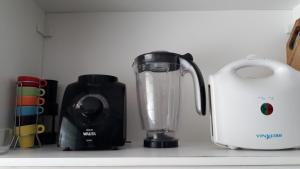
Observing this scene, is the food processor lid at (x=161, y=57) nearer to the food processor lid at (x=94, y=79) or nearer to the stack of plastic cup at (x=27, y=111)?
Result: the food processor lid at (x=94, y=79)

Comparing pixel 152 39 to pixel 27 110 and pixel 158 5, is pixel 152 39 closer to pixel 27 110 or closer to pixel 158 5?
pixel 158 5

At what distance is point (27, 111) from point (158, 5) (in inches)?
23.2

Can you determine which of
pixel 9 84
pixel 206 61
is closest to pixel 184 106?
pixel 206 61

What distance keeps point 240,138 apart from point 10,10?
756mm

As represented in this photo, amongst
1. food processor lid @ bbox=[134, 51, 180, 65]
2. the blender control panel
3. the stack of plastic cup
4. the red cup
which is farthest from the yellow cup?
the blender control panel

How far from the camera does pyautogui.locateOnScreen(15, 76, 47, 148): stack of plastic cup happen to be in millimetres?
824

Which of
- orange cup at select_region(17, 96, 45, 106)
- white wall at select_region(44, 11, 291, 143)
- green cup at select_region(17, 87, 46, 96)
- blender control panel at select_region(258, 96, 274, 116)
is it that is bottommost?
blender control panel at select_region(258, 96, 274, 116)

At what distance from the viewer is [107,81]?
828 mm

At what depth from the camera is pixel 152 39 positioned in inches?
43.4

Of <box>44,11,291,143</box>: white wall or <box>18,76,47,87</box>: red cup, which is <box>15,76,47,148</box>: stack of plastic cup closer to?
<box>18,76,47,87</box>: red cup

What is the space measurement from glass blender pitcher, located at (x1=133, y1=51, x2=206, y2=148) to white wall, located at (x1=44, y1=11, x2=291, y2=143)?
0.55 ft

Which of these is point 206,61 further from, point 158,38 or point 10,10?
point 10,10

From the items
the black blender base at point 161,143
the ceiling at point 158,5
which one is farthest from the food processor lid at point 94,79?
the ceiling at point 158,5

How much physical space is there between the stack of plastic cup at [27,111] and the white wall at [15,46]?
0.12ft
